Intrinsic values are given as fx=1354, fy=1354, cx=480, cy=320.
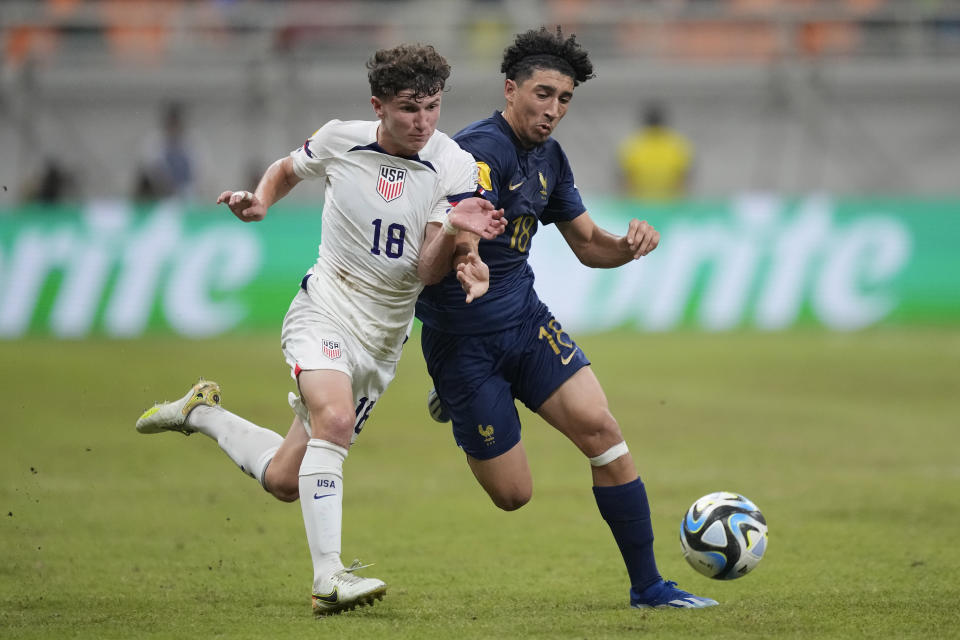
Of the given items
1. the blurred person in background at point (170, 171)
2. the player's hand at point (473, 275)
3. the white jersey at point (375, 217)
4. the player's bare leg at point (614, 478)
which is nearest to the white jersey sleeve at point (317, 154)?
the white jersey at point (375, 217)

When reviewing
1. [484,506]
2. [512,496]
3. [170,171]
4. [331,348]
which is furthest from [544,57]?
[170,171]

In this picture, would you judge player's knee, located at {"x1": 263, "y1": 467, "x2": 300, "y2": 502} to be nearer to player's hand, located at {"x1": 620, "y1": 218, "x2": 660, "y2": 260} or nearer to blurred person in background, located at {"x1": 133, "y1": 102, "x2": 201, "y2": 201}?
player's hand, located at {"x1": 620, "y1": 218, "x2": 660, "y2": 260}

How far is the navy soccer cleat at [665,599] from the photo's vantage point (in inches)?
244

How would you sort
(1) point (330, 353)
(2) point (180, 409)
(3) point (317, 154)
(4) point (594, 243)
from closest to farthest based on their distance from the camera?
(1) point (330, 353)
(3) point (317, 154)
(4) point (594, 243)
(2) point (180, 409)

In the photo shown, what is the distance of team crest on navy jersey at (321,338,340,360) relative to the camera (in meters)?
6.21

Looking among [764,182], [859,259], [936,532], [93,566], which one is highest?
[764,182]

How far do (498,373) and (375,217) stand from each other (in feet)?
3.25

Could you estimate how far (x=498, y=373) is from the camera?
660 cm

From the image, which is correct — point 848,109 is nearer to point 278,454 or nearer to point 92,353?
point 92,353

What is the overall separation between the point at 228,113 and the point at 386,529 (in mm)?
14839

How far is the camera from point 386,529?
27.8 feet

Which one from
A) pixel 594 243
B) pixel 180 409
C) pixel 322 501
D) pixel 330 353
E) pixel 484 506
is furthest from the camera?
pixel 484 506

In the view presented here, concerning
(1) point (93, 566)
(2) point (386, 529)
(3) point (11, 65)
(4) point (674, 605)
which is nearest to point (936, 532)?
(4) point (674, 605)

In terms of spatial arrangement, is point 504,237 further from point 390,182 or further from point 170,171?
point 170,171
